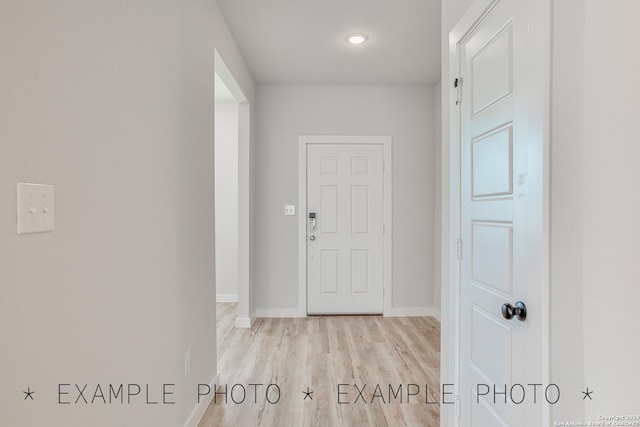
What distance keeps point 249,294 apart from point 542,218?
315cm

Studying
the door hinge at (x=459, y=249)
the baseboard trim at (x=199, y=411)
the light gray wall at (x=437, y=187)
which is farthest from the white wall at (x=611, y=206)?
the light gray wall at (x=437, y=187)

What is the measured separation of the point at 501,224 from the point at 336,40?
232 centimetres

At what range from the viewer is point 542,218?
105 cm

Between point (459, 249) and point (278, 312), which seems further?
point (278, 312)

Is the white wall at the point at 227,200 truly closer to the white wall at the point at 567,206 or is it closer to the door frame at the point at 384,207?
the door frame at the point at 384,207

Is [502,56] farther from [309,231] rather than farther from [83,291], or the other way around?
[309,231]

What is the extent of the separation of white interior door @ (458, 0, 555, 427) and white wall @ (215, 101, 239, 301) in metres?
3.69

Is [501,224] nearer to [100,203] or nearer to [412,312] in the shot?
[100,203]

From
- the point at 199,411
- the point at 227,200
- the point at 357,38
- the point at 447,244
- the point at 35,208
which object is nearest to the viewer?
the point at 35,208

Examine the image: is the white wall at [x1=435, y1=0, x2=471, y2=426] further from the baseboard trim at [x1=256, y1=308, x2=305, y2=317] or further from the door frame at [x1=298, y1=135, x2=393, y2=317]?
the baseboard trim at [x1=256, y1=308, x2=305, y2=317]

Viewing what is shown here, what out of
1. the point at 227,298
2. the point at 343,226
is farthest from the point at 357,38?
the point at 227,298

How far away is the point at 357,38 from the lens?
117 inches

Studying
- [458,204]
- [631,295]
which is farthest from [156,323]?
[631,295]

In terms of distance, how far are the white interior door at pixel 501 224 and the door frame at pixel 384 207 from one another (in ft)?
8.01
